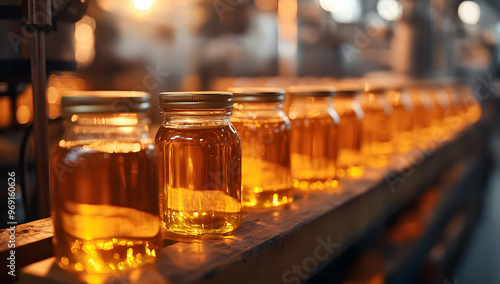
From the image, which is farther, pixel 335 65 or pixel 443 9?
pixel 443 9

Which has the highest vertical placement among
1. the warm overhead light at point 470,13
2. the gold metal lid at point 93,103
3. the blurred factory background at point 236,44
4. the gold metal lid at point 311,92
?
the warm overhead light at point 470,13

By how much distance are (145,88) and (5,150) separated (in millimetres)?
1904

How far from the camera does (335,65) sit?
443cm

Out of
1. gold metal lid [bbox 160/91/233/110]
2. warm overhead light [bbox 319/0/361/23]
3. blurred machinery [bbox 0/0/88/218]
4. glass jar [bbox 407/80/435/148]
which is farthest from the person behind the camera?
warm overhead light [bbox 319/0/361/23]

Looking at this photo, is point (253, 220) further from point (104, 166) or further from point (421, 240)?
point (421, 240)

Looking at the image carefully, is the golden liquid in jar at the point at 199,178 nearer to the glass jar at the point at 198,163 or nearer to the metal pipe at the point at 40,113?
the glass jar at the point at 198,163

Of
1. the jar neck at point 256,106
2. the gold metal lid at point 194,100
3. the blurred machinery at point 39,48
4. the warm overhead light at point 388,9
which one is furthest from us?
the warm overhead light at point 388,9

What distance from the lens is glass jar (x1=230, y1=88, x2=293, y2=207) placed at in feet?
2.78

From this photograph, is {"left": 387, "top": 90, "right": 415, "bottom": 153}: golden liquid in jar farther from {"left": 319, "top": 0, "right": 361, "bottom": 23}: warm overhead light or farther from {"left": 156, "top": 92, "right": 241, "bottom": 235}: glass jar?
{"left": 319, "top": 0, "right": 361, "bottom": 23}: warm overhead light

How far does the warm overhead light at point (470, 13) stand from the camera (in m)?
6.07

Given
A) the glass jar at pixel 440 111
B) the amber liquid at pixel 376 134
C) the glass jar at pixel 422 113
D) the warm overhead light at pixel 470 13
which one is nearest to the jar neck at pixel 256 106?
the amber liquid at pixel 376 134

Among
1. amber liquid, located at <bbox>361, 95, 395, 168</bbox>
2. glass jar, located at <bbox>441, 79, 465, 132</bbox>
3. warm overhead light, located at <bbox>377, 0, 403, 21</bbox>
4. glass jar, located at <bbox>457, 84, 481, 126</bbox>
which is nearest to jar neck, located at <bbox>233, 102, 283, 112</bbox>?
amber liquid, located at <bbox>361, 95, 395, 168</bbox>

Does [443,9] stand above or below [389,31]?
above

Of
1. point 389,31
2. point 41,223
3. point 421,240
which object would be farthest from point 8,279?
point 389,31
